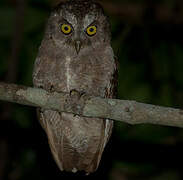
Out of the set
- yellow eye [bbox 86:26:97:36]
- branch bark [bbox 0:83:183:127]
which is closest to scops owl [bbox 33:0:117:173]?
yellow eye [bbox 86:26:97:36]

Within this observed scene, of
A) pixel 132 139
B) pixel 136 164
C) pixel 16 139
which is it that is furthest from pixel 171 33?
pixel 16 139

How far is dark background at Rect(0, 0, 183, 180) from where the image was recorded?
20.2 ft

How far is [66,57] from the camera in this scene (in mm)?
4316

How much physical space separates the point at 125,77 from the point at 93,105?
9.39ft

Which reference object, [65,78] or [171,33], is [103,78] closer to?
[65,78]

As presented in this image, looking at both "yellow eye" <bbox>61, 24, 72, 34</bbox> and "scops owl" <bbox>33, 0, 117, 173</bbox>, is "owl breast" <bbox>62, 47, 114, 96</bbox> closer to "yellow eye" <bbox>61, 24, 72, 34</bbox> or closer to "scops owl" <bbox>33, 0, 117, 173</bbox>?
"scops owl" <bbox>33, 0, 117, 173</bbox>

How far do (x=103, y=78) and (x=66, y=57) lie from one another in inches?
19.4

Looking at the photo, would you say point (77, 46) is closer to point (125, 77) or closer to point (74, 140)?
point (74, 140)

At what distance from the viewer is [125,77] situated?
6.29 m

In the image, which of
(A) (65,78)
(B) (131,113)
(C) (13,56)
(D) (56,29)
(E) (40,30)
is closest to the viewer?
(B) (131,113)

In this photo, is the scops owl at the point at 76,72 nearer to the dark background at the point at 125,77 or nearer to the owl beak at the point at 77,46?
the owl beak at the point at 77,46

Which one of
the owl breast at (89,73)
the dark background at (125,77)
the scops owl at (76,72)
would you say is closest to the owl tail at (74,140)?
the scops owl at (76,72)

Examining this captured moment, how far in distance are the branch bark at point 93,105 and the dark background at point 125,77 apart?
2.47 metres

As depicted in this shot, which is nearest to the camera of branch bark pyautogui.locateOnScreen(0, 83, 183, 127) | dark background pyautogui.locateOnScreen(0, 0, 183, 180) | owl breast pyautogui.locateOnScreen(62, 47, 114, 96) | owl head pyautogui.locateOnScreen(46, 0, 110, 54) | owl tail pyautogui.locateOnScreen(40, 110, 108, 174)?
branch bark pyautogui.locateOnScreen(0, 83, 183, 127)
